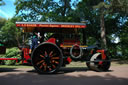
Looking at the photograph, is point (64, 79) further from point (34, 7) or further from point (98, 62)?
point (34, 7)

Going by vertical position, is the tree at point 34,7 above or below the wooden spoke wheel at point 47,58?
above

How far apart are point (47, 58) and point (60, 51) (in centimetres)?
71

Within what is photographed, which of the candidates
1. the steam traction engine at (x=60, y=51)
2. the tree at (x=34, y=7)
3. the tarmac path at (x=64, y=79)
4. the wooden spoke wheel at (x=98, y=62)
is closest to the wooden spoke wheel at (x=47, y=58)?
the steam traction engine at (x=60, y=51)

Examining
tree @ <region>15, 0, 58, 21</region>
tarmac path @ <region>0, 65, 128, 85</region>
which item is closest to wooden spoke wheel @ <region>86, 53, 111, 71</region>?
tarmac path @ <region>0, 65, 128, 85</region>

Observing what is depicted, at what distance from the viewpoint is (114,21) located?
66.1 ft

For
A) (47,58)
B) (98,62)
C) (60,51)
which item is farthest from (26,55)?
(98,62)

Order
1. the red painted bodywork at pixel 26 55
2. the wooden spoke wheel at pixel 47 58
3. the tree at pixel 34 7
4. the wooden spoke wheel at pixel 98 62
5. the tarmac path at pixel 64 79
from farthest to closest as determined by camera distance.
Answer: the tree at pixel 34 7, the wooden spoke wheel at pixel 98 62, the red painted bodywork at pixel 26 55, the wooden spoke wheel at pixel 47 58, the tarmac path at pixel 64 79

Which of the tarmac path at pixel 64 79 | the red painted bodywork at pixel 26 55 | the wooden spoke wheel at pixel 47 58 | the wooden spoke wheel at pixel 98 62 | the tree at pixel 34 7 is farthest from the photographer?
the tree at pixel 34 7

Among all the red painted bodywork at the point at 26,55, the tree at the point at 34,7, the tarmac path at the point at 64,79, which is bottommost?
the tarmac path at the point at 64,79

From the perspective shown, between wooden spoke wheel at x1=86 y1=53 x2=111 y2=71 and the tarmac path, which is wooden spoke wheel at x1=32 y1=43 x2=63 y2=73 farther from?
wooden spoke wheel at x1=86 y1=53 x2=111 y2=71

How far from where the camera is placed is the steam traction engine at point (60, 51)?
6.88m

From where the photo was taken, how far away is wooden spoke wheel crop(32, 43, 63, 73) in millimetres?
6840

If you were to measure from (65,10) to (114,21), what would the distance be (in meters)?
7.05

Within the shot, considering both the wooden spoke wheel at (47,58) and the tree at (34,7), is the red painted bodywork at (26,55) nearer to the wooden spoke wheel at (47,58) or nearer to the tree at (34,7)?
the wooden spoke wheel at (47,58)
